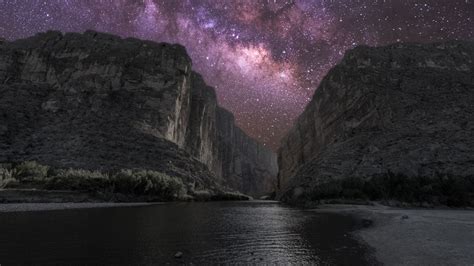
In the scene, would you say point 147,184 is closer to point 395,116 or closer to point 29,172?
point 29,172

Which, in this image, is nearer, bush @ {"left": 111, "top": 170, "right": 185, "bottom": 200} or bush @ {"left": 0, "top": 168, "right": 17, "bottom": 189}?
bush @ {"left": 0, "top": 168, "right": 17, "bottom": 189}

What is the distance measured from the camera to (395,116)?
7700 centimetres

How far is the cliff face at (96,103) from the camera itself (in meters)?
65.5

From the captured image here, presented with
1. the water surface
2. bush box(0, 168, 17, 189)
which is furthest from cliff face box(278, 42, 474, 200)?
bush box(0, 168, 17, 189)

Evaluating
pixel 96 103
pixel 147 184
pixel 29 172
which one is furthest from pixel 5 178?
pixel 96 103

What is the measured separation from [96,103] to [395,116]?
64112 millimetres

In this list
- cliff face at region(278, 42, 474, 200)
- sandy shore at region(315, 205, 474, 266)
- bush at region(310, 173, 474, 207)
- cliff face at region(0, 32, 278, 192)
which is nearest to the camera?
sandy shore at region(315, 205, 474, 266)

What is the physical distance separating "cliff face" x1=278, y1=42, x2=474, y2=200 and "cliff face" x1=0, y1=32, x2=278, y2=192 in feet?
100

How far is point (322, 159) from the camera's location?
7606cm

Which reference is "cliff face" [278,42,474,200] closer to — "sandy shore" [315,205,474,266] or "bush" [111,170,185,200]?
"bush" [111,170,185,200]

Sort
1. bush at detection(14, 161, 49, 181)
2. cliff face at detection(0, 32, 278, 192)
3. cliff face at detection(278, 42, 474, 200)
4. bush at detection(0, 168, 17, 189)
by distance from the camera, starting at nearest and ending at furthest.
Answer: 1. bush at detection(0, 168, 17, 189)
2. bush at detection(14, 161, 49, 181)
3. cliff face at detection(278, 42, 474, 200)
4. cliff face at detection(0, 32, 278, 192)

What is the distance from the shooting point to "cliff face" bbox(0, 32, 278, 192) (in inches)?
2579

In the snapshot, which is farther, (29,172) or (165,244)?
(29,172)

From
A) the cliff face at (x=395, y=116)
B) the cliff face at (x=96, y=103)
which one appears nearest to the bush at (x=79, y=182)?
the cliff face at (x=96, y=103)
